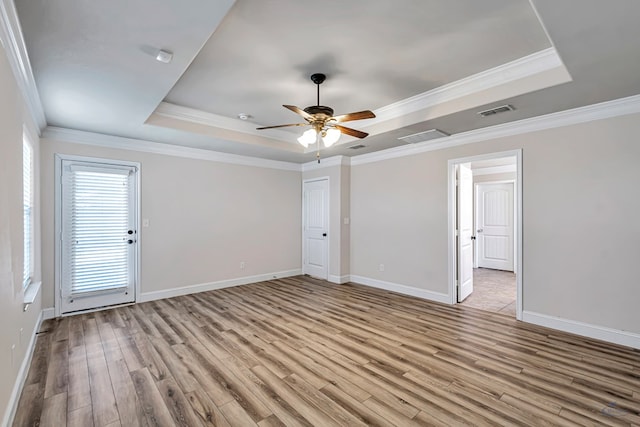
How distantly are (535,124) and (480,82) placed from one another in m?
1.12

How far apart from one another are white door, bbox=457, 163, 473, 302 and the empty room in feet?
0.21

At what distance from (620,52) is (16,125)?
4.69 metres

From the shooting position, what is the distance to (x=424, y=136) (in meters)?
4.38

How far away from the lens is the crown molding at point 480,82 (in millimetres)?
2752

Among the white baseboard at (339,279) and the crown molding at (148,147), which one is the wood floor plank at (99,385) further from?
the white baseboard at (339,279)

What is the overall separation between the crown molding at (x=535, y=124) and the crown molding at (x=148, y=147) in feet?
8.87

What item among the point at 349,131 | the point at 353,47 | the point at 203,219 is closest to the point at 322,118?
the point at 349,131

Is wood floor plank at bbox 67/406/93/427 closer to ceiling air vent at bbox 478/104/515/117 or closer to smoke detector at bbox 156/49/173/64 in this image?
smoke detector at bbox 156/49/173/64

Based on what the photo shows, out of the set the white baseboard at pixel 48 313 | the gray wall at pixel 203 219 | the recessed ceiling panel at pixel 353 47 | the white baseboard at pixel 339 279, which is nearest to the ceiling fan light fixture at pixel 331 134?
the recessed ceiling panel at pixel 353 47

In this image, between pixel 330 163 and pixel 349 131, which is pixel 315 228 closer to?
pixel 330 163

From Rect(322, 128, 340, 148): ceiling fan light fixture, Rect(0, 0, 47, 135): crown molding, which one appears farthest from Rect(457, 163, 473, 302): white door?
Rect(0, 0, 47, 135): crown molding

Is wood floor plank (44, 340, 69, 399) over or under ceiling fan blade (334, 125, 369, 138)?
under

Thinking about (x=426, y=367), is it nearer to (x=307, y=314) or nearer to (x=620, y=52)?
(x=307, y=314)

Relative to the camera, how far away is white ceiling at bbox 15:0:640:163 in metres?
1.90
